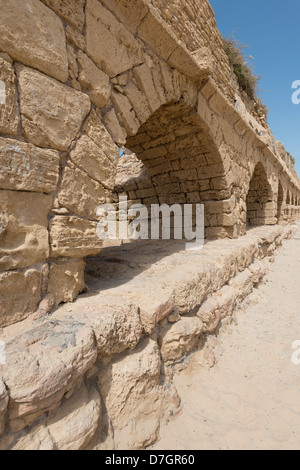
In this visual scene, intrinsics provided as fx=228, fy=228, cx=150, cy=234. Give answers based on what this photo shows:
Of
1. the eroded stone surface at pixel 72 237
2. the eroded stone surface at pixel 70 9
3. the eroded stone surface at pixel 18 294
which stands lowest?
the eroded stone surface at pixel 18 294

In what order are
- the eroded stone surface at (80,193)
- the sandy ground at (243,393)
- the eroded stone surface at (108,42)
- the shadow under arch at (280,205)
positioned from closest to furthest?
the sandy ground at (243,393)
the eroded stone surface at (80,193)
the eroded stone surface at (108,42)
the shadow under arch at (280,205)

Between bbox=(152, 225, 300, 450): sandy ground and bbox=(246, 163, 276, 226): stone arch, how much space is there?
18.3 ft

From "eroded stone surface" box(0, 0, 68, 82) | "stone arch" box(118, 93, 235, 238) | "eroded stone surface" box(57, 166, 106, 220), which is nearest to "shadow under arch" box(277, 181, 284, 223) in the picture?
"stone arch" box(118, 93, 235, 238)

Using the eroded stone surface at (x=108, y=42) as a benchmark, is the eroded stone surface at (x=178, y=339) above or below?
below

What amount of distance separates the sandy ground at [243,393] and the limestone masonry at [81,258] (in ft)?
0.48

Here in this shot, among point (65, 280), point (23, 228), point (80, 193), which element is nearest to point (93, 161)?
point (80, 193)

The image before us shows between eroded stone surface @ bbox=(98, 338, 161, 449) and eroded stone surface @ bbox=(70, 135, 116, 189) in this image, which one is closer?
eroded stone surface @ bbox=(98, 338, 161, 449)

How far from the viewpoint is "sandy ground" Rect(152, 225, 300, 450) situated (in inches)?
56.1

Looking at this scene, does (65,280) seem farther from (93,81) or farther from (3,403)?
(93,81)

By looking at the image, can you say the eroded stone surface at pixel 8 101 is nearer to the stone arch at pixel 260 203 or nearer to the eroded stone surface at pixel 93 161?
the eroded stone surface at pixel 93 161

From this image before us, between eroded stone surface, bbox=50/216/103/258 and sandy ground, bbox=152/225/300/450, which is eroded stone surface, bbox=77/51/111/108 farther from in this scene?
sandy ground, bbox=152/225/300/450

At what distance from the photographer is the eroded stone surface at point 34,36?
4.04 ft

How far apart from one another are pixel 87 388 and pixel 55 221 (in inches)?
39.7

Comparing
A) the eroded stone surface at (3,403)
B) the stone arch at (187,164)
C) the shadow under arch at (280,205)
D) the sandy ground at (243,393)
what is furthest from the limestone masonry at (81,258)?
the shadow under arch at (280,205)
